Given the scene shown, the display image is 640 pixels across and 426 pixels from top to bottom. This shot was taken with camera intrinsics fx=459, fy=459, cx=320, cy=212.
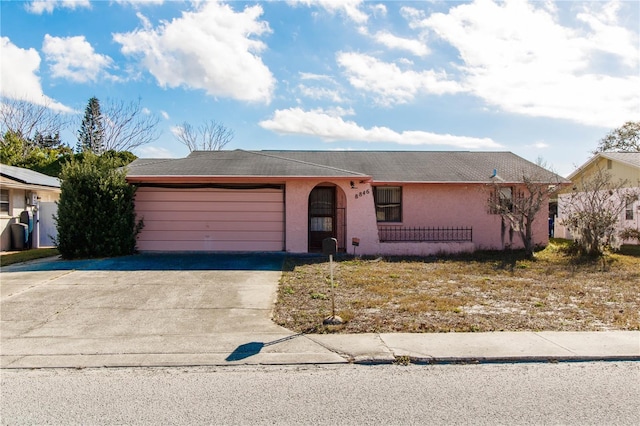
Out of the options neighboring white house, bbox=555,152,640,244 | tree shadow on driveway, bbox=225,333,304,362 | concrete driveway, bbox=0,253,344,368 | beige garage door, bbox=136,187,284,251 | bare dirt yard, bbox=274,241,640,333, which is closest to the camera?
tree shadow on driveway, bbox=225,333,304,362

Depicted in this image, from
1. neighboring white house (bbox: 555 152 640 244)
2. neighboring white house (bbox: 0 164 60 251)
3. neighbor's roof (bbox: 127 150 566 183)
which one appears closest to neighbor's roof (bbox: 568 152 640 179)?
neighboring white house (bbox: 555 152 640 244)

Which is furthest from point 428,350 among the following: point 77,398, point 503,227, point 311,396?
point 503,227

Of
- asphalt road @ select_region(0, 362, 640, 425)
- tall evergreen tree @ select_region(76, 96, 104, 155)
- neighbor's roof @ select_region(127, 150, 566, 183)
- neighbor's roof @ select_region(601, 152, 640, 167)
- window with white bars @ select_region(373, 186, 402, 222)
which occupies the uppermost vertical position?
tall evergreen tree @ select_region(76, 96, 104, 155)

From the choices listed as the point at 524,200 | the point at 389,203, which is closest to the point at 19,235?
the point at 389,203

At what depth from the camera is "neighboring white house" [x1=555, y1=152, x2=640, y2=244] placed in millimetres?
19172

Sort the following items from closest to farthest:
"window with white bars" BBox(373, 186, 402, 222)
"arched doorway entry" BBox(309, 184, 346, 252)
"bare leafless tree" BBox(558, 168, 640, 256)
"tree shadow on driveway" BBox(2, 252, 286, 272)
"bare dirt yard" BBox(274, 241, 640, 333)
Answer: "bare dirt yard" BBox(274, 241, 640, 333), "tree shadow on driveway" BBox(2, 252, 286, 272), "bare leafless tree" BBox(558, 168, 640, 256), "arched doorway entry" BBox(309, 184, 346, 252), "window with white bars" BBox(373, 186, 402, 222)

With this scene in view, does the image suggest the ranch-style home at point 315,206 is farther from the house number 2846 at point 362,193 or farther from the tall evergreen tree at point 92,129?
the tall evergreen tree at point 92,129

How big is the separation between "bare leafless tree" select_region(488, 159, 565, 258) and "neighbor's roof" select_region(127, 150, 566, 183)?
22cm

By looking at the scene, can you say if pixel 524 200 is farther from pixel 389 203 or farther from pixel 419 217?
pixel 389 203

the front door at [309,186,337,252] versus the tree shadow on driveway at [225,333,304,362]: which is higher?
the front door at [309,186,337,252]

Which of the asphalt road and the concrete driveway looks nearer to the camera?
the asphalt road

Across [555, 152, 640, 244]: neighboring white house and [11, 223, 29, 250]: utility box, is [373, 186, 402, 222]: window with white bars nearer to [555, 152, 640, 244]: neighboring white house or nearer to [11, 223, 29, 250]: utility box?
[555, 152, 640, 244]: neighboring white house

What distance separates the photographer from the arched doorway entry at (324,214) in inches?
632

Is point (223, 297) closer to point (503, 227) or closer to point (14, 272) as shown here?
point (14, 272)
